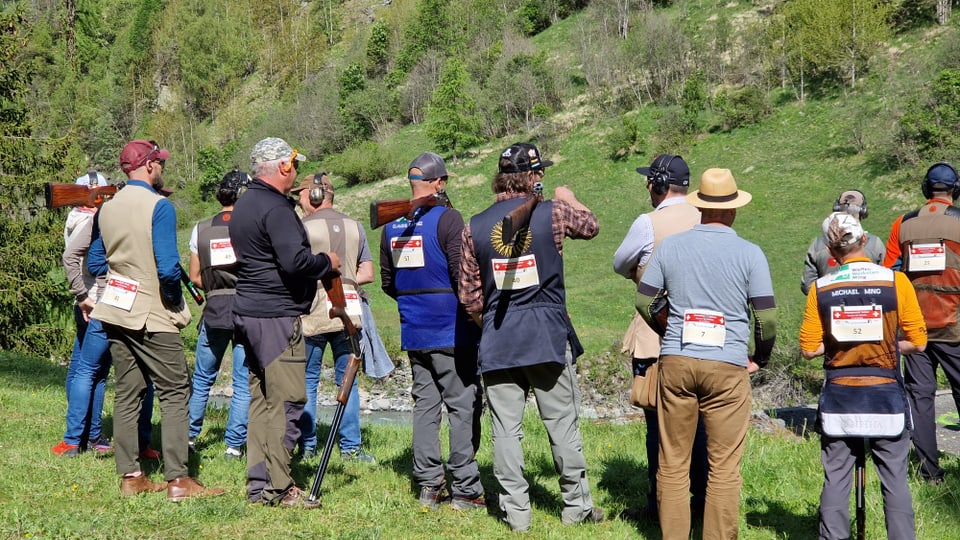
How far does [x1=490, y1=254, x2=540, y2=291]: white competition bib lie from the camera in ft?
15.8

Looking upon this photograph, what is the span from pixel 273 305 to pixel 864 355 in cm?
341

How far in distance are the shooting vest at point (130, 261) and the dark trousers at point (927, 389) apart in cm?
552

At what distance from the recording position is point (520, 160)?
4.95 meters

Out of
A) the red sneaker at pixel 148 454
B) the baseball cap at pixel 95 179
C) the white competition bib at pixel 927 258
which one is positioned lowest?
the red sneaker at pixel 148 454

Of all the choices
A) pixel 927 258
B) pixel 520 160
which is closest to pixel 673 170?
pixel 520 160

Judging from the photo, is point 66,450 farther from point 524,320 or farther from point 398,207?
point 524,320

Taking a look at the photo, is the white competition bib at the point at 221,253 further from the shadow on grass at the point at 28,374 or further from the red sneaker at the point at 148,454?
the shadow on grass at the point at 28,374

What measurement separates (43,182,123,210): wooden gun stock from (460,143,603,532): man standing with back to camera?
2839 mm

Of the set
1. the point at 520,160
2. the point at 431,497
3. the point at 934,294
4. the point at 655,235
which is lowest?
the point at 431,497

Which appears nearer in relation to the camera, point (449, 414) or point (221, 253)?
point (449, 414)

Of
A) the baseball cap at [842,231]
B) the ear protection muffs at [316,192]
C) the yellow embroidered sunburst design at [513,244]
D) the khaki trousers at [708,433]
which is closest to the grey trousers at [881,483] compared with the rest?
the khaki trousers at [708,433]

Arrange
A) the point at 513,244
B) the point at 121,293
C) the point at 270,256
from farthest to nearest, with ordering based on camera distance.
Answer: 1. the point at 121,293
2. the point at 270,256
3. the point at 513,244

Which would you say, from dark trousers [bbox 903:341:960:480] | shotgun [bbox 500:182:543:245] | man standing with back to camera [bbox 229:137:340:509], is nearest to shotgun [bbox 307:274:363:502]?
man standing with back to camera [bbox 229:137:340:509]

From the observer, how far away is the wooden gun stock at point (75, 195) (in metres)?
5.95
